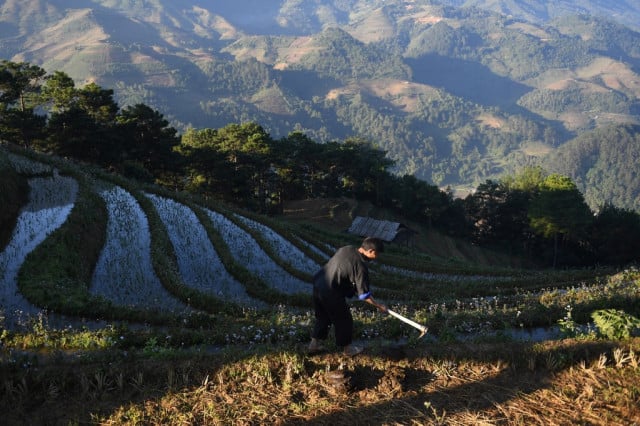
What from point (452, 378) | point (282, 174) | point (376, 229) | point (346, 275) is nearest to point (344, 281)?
point (346, 275)

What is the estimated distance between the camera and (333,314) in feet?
23.3

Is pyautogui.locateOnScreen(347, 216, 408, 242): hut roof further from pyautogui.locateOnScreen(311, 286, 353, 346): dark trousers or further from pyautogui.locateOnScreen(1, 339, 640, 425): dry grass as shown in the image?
pyautogui.locateOnScreen(311, 286, 353, 346): dark trousers

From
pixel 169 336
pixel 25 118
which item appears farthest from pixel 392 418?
pixel 25 118

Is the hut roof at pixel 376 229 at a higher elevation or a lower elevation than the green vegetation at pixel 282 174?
lower

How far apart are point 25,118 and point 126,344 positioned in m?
38.3

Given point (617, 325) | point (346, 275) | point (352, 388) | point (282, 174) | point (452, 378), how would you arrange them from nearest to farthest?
point (352, 388), point (346, 275), point (452, 378), point (617, 325), point (282, 174)

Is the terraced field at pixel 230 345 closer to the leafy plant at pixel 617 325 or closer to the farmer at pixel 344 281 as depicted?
the leafy plant at pixel 617 325

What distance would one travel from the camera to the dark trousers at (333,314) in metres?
6.95

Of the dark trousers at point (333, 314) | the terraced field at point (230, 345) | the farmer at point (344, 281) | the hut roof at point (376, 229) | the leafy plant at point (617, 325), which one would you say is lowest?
the hut roof at point (376, 229)

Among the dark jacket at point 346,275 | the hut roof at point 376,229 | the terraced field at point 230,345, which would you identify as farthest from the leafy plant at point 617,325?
the hut roof at point 376,229

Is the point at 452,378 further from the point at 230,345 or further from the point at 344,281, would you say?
the point at 230,345

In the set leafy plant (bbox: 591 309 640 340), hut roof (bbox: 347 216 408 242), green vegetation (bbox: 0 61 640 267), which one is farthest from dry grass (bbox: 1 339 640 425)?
green vegetation (bbox: 0 61 640 267)

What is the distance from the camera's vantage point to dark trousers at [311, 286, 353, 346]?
695cm

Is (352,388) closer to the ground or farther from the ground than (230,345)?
farther from the ground
